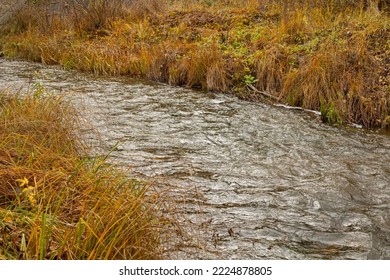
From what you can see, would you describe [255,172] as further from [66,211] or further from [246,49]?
[246,49]

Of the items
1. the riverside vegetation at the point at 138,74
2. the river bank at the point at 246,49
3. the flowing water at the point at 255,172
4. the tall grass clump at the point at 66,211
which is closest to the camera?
the tall grass clump at the point at 66,211

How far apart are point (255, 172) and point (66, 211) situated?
2.40 m

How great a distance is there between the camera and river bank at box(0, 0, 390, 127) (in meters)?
7.25

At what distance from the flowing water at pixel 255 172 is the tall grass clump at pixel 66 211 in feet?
1.29

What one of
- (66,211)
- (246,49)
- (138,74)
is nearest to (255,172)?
(66,211)

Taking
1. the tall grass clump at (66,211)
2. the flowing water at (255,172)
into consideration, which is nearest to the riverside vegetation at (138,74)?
the tall grass clump at (66,211)

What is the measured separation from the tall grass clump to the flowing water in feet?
1.29

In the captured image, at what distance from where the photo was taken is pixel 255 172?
5098 millimetres

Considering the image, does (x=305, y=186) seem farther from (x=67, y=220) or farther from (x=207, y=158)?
(x=67, y=220)

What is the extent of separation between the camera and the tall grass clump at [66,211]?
2.67 meters

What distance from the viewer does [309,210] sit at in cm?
427

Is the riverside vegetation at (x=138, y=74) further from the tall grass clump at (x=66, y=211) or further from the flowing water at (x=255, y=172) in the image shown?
the flowing water at (x=255, y=172)

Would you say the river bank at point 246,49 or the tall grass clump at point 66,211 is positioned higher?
the tall grass clump at point 66,211

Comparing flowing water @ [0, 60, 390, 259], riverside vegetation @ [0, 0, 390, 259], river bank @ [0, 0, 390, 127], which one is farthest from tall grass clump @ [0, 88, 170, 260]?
river bank @ [0, 0, 390, 127]
